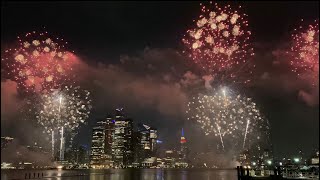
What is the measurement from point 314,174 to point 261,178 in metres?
9.39

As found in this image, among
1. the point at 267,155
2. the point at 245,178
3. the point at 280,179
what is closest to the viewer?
the point at 280,179

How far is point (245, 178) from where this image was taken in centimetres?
5256

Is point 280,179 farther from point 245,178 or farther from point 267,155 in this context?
point 267,155

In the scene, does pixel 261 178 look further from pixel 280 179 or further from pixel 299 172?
pixel 299 172

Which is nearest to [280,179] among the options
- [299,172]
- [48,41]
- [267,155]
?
[299,172]

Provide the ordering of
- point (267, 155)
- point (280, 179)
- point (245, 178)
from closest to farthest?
point (280, 179) → point (245, 178) → point (267, 155)

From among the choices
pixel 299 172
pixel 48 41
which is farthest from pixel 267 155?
pixel 48 41

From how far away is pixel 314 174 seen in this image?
5338cm

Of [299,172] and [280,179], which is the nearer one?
[280,179]

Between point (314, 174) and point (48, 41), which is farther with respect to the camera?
point (314, 174)

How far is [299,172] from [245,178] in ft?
29.9

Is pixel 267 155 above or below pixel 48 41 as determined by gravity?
below

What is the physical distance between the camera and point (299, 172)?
2170 inches

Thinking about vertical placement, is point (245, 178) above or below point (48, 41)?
below
